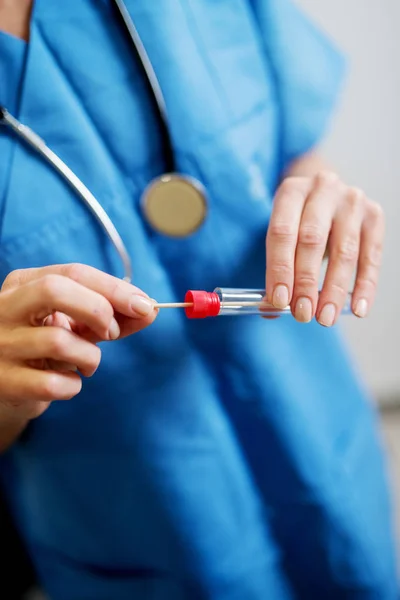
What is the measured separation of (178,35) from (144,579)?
0.57 metres

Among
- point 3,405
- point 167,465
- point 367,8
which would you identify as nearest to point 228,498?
point 167,465

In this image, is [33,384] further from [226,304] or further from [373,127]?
[373,127]

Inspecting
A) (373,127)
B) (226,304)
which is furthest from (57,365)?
(373,127)

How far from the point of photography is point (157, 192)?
430 mm

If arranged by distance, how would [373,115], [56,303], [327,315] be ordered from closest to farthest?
1. [56,303]
2. [327,315]
3. [373,115]

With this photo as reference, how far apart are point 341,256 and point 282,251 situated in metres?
0.06

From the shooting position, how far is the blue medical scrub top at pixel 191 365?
1.39 ft

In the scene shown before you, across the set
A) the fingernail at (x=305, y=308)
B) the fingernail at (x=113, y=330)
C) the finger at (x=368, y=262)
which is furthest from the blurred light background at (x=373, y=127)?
the fingernail at (x=113, y=330)

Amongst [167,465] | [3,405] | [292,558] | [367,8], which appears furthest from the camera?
[367,8]

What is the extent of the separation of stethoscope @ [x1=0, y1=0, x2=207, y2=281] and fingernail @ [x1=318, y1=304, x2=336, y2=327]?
14cm

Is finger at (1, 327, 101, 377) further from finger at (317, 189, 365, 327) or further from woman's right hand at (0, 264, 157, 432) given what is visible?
finger at (317, 189, 365, 327)

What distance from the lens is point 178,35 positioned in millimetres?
442

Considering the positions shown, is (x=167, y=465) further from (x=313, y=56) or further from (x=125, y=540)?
(x=313, y=56)

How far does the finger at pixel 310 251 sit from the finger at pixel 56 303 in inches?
6.3
